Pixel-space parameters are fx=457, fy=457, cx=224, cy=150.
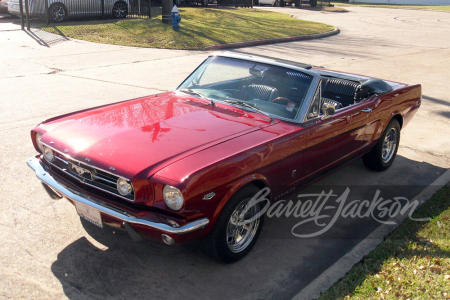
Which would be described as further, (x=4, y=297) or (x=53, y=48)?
(x=53, y=48)

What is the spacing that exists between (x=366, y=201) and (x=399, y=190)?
64cm

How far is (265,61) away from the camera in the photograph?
510cm

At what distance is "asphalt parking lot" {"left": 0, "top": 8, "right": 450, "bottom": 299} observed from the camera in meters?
3.71

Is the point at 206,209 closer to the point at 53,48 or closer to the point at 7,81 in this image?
the point at 7,81

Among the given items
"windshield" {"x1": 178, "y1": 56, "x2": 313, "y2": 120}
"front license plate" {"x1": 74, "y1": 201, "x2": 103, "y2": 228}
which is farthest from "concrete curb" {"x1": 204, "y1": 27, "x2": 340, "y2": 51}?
"front license plate" {"x1": 74, "y1": 201, "x2": 103, "y2": 228}

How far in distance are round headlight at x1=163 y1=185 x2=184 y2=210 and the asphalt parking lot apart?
67 cm

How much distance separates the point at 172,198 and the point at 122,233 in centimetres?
93

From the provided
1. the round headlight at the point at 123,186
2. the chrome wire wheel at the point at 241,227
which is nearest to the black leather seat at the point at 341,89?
the chrome wire wheel at the point at 241,227

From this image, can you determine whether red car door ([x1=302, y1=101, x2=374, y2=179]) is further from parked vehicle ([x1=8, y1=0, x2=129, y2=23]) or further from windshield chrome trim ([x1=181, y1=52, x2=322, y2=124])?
parked vehicle ([x1=8, y1=0, x2=129, y2=23])

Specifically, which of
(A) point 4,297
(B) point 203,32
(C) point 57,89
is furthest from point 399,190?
(B) point 203,32

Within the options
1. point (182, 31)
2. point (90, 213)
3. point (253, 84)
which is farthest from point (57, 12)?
point (90, 213)

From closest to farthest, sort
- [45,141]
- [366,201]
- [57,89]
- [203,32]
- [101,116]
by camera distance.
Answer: [45,141] → [101,116] → [366,201] → [57,89] → [203,32]

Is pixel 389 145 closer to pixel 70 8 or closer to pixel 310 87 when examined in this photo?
pixel 310 87

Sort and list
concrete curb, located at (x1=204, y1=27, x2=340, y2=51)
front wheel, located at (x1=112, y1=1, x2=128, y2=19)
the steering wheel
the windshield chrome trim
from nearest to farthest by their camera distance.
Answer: the windshield chrome trim → the steering wheel → concrete curb, located at (x1=204, y1=27, x2=340, y2=51) → front wheel, located at (x1=112, y1=1, x2=128, y2=19)
